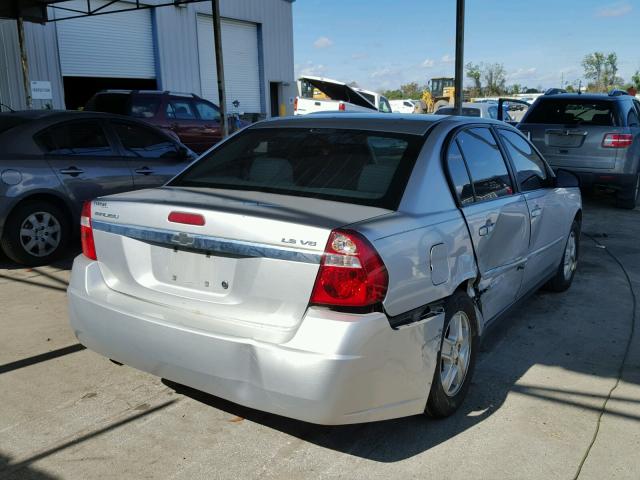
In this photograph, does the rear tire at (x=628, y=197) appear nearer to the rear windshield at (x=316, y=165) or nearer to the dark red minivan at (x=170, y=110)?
the rear windshield at (x=316, y=165)

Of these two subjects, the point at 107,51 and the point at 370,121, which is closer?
the point at 370,121

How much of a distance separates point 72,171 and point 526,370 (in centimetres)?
475

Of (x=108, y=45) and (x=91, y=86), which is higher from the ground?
(x=108, y=45)

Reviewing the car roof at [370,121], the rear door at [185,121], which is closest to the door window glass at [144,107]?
the rear door at [185,121]

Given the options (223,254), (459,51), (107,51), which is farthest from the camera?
(107,51)

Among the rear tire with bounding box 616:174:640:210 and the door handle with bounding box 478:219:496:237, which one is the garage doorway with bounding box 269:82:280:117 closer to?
the rear tire with bounding box 616:174:640:210

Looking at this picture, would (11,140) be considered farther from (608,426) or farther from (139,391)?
(608,426)

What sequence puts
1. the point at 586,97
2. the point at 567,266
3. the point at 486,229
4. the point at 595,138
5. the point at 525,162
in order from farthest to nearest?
the point at 586,97
the point at 595,138
the point at 567,266
the point at 525,162
the point at 486,229

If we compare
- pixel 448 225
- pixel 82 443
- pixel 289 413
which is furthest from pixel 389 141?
pixel 82 443

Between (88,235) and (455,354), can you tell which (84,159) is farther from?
(455,354)

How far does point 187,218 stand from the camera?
9.16 ft

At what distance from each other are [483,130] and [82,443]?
3.05 metres

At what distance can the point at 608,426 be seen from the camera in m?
3.24

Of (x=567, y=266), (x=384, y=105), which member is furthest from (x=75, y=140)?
(x=384, y=105)
